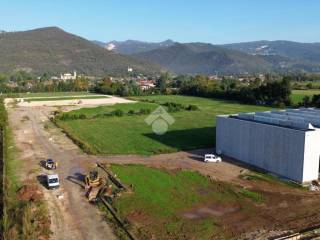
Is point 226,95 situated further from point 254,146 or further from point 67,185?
point 67,185

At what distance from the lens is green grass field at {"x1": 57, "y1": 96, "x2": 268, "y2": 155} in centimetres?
4497

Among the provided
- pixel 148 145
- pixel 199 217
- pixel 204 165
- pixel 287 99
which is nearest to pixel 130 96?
pixel 287 99

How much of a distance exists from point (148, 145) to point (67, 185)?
54.0 feet

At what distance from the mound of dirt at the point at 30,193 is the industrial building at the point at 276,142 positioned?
19226 millimetres

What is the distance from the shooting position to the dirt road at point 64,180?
2269 cm

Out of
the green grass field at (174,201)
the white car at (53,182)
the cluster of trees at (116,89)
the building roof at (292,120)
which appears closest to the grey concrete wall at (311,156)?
the building roof at (292,120)

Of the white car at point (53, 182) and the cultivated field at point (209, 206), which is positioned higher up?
the white car at point (53, 182)

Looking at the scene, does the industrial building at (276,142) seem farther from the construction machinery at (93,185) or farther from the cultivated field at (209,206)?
the construction machinery at (93,185)

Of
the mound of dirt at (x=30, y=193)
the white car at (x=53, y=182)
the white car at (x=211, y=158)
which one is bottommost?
the mound of dirt at (x=30, y=193)

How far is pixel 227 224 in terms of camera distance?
23.3 metres

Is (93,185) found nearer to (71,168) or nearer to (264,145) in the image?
(71,168)

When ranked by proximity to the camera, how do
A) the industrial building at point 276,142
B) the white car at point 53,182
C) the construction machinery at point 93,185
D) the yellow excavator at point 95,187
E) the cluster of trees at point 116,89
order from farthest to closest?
the cluster of trees at point 116,89 → the industrial building at point 276,142 → the white car at point 53,182 → the yellow excavator at point 95,187 → the construction machinery at point 93,185

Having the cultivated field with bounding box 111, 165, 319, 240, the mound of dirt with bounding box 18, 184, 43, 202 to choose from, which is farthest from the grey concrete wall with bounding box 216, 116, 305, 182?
the mound of dirt with bounding box 18, 184, 43, 202
